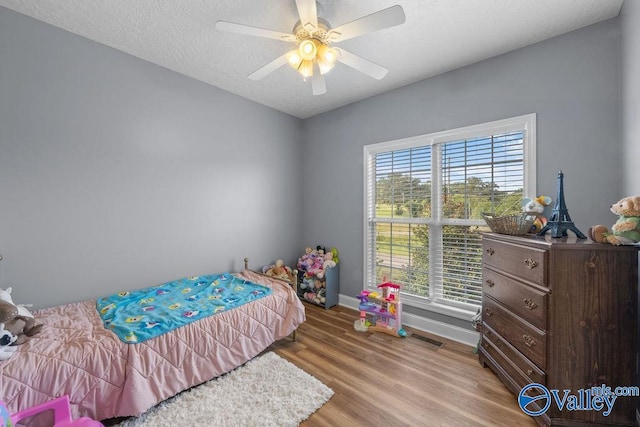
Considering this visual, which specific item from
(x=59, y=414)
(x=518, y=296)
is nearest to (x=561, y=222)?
(x=518, y=296)

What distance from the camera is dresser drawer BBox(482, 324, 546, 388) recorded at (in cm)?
159

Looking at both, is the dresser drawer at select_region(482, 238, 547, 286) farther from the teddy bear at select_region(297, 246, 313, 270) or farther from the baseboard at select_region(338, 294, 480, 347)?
the teddy bear at select_region(297, 246, 313, 270)

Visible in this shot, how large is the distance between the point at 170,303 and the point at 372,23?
254 centimetres

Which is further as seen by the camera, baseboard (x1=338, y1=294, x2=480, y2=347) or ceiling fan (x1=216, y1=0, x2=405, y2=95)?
baseboard (x1=338, y1=294, x2=480, y2=347)

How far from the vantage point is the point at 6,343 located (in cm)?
142

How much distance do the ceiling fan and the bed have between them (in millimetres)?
1992

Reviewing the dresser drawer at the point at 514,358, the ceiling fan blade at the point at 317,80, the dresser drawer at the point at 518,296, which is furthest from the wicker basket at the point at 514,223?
the ceiling fan blade at the point at 317,80

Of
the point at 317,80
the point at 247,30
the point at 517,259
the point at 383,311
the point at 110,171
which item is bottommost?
the point at 383,311

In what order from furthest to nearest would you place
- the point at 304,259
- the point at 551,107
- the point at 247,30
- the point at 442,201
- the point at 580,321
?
the point at 304,259
the point at 442,201
the point at 551,107
the point at 247,30
the point at 580,321

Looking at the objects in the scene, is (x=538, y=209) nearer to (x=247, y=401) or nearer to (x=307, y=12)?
(x=307, y=12)

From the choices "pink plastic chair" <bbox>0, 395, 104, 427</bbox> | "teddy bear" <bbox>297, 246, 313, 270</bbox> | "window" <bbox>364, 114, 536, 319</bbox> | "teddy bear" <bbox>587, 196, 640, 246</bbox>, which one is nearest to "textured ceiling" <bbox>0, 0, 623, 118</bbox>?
"window" <bbox>364, 114, 536, 319</bbox>

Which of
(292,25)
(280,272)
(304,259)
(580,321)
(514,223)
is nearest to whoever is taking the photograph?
(580,321)

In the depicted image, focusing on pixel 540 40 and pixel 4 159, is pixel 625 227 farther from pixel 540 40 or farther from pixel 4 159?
pixel 4 159

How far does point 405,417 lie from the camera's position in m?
1.63
